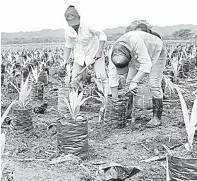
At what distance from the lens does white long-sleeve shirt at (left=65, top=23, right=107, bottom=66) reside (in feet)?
18.6

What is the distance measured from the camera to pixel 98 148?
405cm

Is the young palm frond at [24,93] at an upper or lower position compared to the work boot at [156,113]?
upper

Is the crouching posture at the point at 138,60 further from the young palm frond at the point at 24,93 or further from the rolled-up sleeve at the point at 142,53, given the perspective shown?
the young palm frond at the point at 24,93

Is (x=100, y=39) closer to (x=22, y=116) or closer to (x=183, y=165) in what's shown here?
(x=22, y=116)

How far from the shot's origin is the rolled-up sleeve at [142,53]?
4105mm

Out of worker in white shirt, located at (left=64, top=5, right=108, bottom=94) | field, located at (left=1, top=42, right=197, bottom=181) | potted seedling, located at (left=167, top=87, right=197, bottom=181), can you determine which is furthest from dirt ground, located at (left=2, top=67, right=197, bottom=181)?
worker in white shirt, located at (left=64, top=5, right=108, bottom=94)

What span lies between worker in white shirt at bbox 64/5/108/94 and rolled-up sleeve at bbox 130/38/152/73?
53.0 inches

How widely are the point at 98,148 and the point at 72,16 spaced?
82.0 inches

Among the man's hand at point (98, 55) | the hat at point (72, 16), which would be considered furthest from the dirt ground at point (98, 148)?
the hat at point (72, 16)

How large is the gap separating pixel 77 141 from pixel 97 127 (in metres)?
1.31

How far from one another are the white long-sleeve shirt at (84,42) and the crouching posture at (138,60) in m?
1.13

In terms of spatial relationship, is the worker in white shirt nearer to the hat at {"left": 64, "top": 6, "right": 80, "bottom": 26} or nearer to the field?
the hat at {"left": 64, "top": 6, "right": 80, "bottom": 26}

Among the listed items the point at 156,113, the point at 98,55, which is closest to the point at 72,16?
the point at 98,55

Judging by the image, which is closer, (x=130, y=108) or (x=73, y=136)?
(x=73, y=136)
